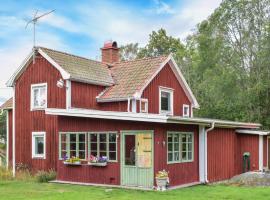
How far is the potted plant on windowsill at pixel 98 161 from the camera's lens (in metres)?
17.3

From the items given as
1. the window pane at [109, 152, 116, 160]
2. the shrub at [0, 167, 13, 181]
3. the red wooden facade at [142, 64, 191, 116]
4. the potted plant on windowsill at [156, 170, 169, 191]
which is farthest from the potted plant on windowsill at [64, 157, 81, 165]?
the red wooden facade at [142, 64, 191, 116]

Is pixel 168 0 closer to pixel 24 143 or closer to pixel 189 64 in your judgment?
pixel 24 143

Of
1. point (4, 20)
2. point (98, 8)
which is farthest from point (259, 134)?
point (4, 20)

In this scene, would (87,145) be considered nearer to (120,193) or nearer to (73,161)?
(73,161)

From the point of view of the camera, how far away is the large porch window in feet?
56.8

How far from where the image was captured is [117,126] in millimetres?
17062

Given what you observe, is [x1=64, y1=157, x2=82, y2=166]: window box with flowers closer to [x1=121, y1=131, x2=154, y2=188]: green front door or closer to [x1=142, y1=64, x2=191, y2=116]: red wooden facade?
[x1=121, y1=131, x2=154, y2=188]: green front door

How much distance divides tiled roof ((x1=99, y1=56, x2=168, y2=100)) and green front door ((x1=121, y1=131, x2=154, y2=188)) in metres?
4.05

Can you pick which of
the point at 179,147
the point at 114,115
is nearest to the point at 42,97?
the point at 114,115

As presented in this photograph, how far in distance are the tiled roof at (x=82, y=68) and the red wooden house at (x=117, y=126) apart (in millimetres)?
73

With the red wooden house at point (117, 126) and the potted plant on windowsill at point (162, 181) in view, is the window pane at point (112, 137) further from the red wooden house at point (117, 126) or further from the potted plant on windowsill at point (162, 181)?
the potted plant on windowsill at point (162, 181)

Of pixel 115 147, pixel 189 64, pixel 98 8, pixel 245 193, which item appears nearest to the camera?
pixel 245 193

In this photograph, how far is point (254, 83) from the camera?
32.9 metres

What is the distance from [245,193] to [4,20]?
12.2 metres
